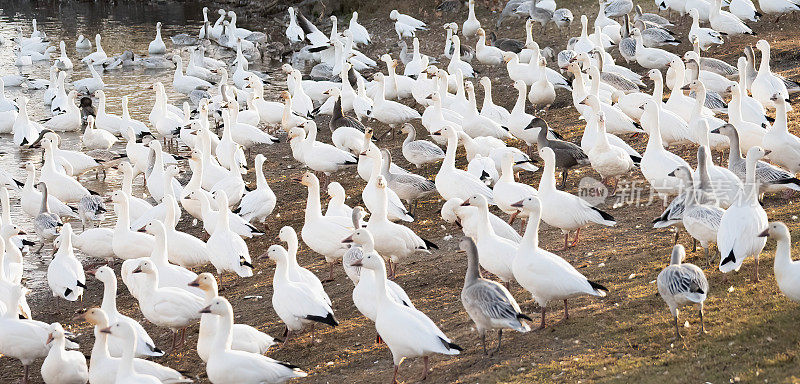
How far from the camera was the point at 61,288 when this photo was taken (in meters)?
9.34

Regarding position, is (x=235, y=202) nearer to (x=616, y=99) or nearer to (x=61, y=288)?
(x=61, y=288)

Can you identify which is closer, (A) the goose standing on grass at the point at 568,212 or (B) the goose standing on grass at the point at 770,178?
→ (A) the goose standing on grass at the point at 568,212

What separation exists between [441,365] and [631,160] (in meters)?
4.69

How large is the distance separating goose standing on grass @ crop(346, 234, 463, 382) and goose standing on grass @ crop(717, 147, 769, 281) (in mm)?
Answer: 2335

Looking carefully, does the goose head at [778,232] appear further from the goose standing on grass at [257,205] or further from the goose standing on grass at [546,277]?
the goose standing on grass at [257,205]

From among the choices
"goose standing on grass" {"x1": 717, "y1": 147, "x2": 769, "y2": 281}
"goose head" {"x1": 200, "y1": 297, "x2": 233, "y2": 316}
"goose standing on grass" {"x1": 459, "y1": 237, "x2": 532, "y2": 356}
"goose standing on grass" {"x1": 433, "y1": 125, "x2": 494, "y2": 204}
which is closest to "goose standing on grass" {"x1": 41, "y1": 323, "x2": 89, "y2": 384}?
"goose head" {"x1": 200, "y1": 297, "x2": 233, "y2": 316}

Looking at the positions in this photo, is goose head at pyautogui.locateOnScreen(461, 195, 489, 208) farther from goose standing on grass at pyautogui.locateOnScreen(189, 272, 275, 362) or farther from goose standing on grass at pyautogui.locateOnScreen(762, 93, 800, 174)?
goose standing on grass at pyautogui.locateOnScreen(762, 93, 800, 174)

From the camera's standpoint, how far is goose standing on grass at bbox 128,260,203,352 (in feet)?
26.7

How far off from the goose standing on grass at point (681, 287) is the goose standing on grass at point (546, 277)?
546 mm

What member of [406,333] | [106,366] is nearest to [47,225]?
[106,366]

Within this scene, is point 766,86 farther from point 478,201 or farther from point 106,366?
point 106,366

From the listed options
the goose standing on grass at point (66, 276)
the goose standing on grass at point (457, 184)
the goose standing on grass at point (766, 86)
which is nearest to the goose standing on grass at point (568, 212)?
the goose standing on grass at point (457, 184)

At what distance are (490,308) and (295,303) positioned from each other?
1870 mm

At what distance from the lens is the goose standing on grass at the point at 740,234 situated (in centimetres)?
720
